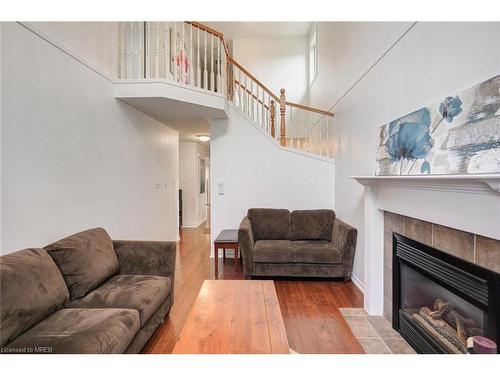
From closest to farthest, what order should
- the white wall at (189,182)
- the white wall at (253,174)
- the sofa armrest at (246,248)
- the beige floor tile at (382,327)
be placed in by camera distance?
the beige floor tile at (382,327) → the sofa armrest at (246,248) → the white wall at (253,174) → the white wall at (189,182)

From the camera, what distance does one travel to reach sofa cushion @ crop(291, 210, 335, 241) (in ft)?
12.1

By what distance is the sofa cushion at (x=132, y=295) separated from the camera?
174cm

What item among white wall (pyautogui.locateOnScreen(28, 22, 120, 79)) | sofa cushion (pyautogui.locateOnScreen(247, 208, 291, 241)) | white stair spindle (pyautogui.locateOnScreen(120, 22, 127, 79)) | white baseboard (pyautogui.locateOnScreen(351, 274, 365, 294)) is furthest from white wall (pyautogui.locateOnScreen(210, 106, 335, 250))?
white wall (pyautogui.locateOnScreen(28, 22, 120, 79))

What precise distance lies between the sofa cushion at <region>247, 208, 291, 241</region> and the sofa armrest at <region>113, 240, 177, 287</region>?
163 centimetres

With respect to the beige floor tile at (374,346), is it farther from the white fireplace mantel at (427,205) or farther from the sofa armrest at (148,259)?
the sofa armrest at (148,259)

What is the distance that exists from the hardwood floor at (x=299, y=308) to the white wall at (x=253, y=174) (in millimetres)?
954

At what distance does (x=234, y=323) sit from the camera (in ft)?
4.97

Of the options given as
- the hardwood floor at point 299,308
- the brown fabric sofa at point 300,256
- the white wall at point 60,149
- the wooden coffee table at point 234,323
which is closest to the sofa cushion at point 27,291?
the white wall at point 60,149

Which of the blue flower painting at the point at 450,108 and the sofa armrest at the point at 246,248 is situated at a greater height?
the blue flower painting at the point at 450,108

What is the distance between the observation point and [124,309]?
1659 mm

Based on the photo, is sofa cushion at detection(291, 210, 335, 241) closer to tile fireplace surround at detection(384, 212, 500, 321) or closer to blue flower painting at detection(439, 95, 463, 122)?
tile fireplace surround at detection(384, 212, 500, 321)

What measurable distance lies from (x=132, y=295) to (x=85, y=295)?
360mm

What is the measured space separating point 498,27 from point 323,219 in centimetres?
281
